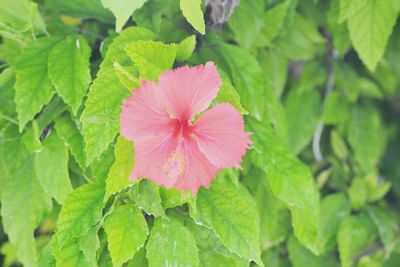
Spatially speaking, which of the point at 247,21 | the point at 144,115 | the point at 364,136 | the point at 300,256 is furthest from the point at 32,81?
the point at 364,136

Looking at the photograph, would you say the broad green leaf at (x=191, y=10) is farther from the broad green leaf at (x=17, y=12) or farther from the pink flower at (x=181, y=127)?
the broad green leaf at (x=17, y=12)

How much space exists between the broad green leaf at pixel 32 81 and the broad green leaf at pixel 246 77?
0.29 meters

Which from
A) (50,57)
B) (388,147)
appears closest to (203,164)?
(50,57)

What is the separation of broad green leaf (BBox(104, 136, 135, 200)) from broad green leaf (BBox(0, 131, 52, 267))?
26 centimetres

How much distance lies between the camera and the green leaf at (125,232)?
2.71 feet

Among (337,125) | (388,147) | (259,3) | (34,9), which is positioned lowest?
(388,147)

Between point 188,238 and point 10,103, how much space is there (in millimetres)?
370

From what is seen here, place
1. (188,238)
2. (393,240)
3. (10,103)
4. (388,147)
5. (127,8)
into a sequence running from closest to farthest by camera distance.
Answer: (127,8) → (188,238) → (10,103) → (393,240) → (388,147)

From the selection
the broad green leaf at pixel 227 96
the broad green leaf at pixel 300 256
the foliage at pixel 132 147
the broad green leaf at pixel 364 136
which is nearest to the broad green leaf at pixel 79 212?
the foliage at pixel 132 147

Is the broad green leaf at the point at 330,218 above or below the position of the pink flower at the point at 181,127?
below

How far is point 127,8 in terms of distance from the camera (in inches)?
29.8

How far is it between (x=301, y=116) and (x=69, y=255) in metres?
0.69

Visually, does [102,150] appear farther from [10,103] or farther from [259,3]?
[259,3]

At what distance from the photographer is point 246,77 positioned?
101cm
